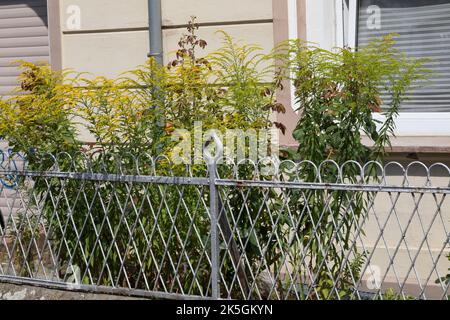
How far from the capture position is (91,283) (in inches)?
225

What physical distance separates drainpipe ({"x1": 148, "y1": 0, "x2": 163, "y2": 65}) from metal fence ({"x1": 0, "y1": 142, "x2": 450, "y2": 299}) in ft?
5.92

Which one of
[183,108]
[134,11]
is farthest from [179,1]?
[183,108]

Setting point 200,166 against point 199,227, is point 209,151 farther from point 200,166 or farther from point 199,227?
point 199,227

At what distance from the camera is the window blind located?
6855 millimetres

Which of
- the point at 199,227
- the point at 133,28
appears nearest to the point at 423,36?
the point at 133,28

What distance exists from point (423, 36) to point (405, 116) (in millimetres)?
649

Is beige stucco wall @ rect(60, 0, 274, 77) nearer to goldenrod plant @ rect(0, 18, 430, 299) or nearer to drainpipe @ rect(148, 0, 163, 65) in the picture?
drainpipe @ rect(148, 0, 163, 65)

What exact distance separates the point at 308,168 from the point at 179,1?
2.68 metres

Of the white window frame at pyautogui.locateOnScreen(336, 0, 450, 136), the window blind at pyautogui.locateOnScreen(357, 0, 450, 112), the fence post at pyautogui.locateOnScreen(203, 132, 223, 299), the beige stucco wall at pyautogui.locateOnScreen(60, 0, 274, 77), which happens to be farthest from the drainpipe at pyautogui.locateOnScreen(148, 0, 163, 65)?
the fence post at pyautogui.locateOnScreen(203, 132, 223, 299)

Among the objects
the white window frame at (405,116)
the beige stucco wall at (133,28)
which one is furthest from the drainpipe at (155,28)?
the white window frame at (405,116)

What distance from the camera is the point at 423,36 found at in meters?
6.94
